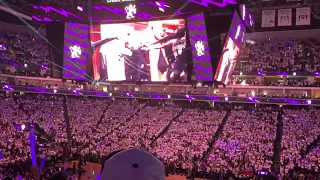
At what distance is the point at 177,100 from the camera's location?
4162 centimetres

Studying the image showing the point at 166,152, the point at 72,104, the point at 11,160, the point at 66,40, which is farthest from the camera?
the point at 72,104

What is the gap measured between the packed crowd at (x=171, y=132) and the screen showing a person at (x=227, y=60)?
5292 mm

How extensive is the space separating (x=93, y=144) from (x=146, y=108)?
9476mm

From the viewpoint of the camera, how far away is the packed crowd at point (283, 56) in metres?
37.1

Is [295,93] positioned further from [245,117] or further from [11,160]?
[11,160]

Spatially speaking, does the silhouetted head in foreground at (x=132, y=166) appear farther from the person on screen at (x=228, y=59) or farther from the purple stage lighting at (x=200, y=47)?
the person on screen at (x=228, y=59)

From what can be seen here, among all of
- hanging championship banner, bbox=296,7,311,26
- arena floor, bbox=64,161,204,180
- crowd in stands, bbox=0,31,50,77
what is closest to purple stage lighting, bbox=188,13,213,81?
arena floor, bbox=64,161,204,180

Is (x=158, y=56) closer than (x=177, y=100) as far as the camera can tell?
Yes

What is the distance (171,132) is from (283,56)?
16.6 m

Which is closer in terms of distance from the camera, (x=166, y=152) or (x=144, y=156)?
(x=144, y=156)

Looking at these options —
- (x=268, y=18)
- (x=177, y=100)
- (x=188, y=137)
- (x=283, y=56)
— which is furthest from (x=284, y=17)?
(x=188, y=137)

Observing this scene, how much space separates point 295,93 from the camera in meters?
36.5

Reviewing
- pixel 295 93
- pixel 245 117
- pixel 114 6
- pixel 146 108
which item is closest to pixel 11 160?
pixel 114 6

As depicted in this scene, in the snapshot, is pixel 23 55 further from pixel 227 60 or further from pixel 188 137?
pixel 227 60
